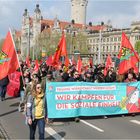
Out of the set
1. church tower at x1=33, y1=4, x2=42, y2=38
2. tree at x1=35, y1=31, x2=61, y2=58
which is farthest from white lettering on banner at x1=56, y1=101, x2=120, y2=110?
church tower at x1=33, y1=4, x2=42, y2=38

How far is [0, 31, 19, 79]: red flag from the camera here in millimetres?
12062

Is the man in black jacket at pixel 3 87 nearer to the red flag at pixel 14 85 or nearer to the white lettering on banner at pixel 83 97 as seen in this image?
the red flag at pixel 14 85

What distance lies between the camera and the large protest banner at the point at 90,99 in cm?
1141

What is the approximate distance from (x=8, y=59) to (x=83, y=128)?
11.0ft

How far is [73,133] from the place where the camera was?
9.81m

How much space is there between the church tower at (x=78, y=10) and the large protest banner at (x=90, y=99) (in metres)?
136

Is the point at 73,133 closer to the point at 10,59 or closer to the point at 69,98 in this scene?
the point at 69,98

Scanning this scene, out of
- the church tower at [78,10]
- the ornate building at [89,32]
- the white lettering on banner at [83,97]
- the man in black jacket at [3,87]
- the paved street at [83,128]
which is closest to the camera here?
the paved street at [83,128]

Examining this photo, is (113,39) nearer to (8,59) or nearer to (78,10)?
(78,10)

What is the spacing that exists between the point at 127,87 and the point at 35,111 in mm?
5555

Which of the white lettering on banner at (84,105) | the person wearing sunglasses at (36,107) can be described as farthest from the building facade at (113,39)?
the person wearing sunglasses at (36,107)

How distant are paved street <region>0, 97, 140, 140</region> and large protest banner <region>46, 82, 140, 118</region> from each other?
0.28m

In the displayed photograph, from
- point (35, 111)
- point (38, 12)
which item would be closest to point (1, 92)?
point (35, 111)

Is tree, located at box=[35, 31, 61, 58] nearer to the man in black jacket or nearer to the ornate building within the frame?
the ornate building
